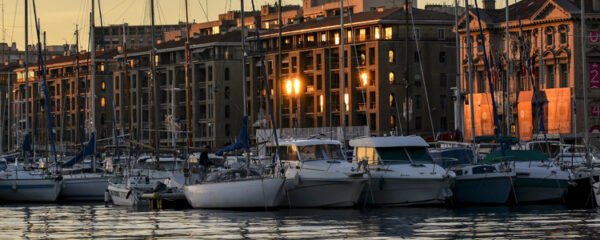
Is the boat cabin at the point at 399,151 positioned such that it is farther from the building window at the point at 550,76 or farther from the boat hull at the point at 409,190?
the building window at the point at 550,76

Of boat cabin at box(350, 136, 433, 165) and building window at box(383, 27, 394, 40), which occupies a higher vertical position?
building window at box(383, 27, 394, 40)

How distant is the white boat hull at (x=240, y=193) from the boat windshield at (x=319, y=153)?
2.80 metres

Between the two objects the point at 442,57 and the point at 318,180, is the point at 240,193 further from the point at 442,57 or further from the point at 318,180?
the point at 442,57

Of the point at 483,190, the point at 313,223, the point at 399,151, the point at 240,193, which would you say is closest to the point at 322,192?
the point at 240,193

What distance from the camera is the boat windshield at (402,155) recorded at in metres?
57.5

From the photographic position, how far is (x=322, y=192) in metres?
56.8

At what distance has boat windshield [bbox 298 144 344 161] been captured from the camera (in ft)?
191

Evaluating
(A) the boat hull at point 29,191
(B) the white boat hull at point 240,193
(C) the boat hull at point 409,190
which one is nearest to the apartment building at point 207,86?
(A) the boat hull at point 29,191

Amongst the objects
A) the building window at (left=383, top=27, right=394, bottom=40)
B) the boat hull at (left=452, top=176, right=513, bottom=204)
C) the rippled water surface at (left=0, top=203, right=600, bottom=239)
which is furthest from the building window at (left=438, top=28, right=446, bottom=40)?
the rippled water surface at (left=0, top=203, right=600, bottom=239)

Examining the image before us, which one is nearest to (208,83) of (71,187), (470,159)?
(71,187)

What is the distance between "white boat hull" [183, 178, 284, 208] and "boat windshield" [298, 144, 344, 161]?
9.17 feet

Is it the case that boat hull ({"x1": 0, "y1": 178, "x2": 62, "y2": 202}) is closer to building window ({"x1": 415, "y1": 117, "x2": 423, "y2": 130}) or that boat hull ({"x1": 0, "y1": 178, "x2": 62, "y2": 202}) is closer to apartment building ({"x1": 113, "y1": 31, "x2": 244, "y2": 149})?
building window ({"x1": 415, "y1": 117, "x2": 423, "y2": 130})

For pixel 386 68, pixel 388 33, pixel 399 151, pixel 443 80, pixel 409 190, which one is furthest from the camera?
pixel 443 80

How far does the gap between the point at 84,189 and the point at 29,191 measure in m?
2.91
